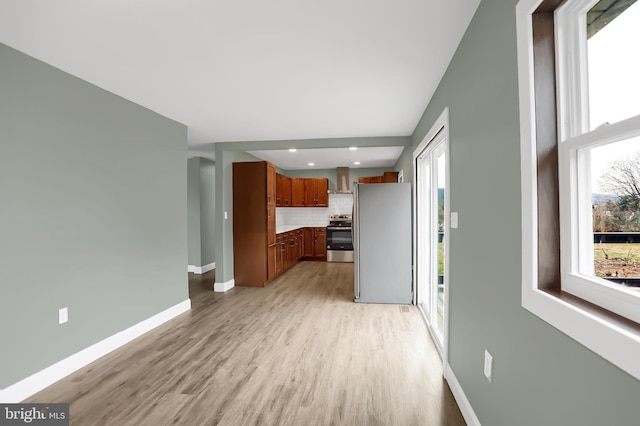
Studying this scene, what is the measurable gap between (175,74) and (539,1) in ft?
8.08

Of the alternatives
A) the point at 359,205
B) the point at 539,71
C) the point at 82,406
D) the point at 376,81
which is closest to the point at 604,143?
the point at 539,71

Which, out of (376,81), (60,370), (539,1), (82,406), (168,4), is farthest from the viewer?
(376,81)

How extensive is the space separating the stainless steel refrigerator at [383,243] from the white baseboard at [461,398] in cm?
190

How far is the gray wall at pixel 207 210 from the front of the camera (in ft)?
21.2

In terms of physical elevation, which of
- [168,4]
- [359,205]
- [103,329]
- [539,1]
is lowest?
[103,329]

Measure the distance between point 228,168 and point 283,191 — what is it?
204 cm

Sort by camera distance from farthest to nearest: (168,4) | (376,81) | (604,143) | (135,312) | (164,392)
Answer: (135,312)
(376,81)
(164,392)
(168,4)
(604,143)

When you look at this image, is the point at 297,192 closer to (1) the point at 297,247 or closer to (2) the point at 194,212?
(1) the point at 297,247

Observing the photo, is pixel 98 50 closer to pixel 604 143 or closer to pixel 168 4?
pixel 168 4

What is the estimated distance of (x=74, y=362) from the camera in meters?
2.47

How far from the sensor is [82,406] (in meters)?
2.01

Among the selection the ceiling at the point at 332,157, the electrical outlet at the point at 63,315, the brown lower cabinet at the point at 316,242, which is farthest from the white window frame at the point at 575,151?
the brown lower cabinet at the point at 316,242

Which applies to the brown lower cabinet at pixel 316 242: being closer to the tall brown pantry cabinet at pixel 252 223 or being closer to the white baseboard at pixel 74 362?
the tall brown pantry cabinet at pixel 252 223

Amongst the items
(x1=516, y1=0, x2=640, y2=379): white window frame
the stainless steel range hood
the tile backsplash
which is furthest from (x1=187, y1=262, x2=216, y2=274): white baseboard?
(x1=516, y1=0, x2=640, y2=379): white window frame
